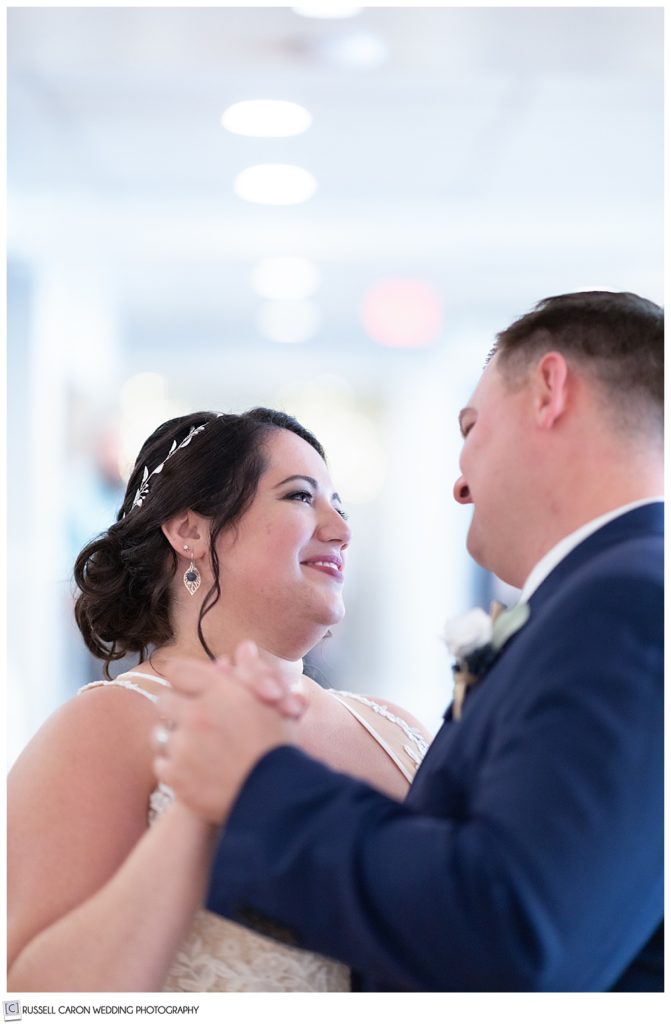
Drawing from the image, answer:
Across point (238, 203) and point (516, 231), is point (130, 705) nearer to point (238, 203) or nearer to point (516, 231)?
point (238, 203)

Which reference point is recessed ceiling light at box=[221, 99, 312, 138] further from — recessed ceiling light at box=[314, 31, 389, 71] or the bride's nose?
the bride's nose

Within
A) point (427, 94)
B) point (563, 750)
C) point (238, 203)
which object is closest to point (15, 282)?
point (238, 203)

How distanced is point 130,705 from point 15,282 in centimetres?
480

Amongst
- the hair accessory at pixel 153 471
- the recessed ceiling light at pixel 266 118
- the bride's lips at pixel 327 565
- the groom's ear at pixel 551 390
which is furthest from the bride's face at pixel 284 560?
the recessed ceiling light at pixel 266 118

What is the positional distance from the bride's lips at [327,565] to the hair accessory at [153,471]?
298 millimetres

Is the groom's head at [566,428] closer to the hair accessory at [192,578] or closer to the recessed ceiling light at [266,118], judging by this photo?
the hair accessory at [192,578]

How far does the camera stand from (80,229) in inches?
243

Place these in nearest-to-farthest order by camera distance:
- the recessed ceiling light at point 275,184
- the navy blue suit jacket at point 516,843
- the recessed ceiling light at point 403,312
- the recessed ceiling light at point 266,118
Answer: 1. the navy blue suit jacket at point 516,843
2. the recessed ceiling light at point 266,118
3. the recessed ceiling light at point 275,184
4. the recessed ceiling light at point 403,312

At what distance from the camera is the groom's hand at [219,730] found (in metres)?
1.10

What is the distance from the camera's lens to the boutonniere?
49.4 inches

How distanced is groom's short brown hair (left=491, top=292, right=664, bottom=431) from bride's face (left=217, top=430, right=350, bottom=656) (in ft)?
2.13

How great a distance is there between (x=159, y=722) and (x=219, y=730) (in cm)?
53

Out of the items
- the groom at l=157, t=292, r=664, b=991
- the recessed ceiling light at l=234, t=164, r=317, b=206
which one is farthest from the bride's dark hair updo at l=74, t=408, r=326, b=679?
the recessed ceiling light at l=234, t=164, r=317, b=206

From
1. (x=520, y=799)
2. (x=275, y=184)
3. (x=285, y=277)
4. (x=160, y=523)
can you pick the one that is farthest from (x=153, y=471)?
(x=285, y=277)
